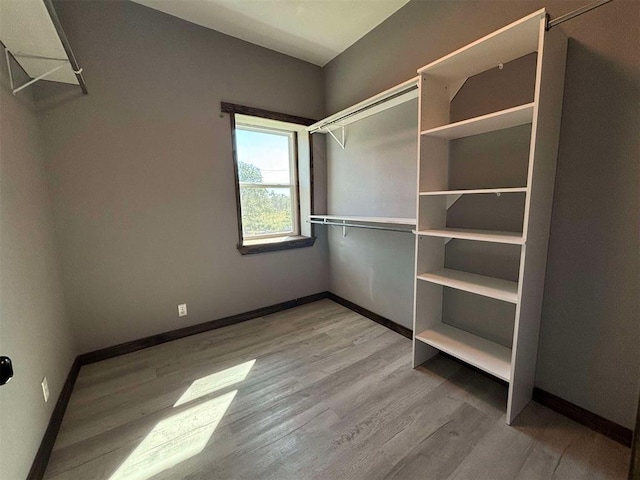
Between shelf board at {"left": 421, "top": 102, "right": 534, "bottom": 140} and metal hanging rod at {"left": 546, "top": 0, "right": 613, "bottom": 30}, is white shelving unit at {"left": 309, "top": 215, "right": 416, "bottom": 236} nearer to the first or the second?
shelf board at {"left": 421, "top": 102, "right": 534, "bottom": 140}

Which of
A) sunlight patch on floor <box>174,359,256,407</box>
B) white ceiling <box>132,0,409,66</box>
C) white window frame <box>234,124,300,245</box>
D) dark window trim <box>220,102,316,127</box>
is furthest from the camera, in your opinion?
white window frame <box>234,124,300,245</box>

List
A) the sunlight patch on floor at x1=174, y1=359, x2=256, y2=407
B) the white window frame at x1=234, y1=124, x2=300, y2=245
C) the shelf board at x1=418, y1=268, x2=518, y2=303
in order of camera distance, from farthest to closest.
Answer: the white window frame at x1=234, y1=124, x2=300, y2=245, the sunlight patch on floor at x1=174, y1=359, x2=256, y2=407, the shelf board at x1=418, y1=268, x2=518, y2=303

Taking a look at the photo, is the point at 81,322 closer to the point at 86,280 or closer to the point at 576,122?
the point at 86,280

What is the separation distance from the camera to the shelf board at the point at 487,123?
126 centimetres

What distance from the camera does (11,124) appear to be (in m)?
1.34

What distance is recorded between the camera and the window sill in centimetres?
269

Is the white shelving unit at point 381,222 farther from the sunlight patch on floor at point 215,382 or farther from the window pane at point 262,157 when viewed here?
the sunlight patch on floor at point 215,382

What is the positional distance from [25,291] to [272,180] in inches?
85.9

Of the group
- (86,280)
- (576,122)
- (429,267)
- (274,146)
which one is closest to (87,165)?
(86,280)

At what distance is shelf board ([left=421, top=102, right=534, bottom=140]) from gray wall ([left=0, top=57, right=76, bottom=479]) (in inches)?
89.0

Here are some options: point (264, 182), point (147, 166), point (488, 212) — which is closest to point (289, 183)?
point (264, 182)

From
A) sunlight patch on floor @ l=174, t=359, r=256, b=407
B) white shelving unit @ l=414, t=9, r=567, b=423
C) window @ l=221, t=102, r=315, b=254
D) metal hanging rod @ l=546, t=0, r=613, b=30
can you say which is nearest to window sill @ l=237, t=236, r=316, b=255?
window @ l=221, t=102, r=315, b=254

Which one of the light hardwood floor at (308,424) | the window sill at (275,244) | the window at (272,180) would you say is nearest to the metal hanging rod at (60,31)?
the window at (272,180)

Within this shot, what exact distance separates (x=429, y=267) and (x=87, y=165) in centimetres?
263
